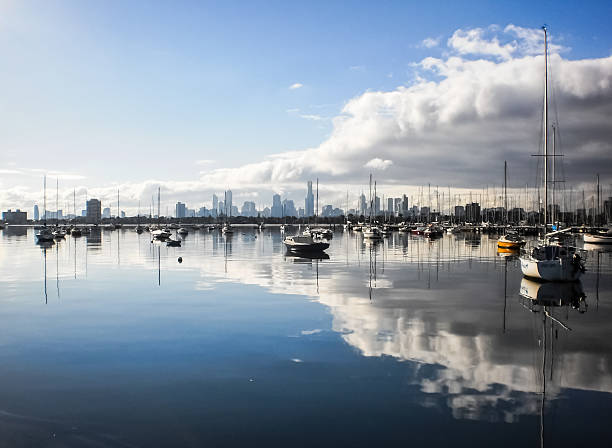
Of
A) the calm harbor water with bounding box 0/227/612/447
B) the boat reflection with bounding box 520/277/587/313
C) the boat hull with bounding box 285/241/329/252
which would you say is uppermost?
the boat hull with bounding box 285/241/329/252

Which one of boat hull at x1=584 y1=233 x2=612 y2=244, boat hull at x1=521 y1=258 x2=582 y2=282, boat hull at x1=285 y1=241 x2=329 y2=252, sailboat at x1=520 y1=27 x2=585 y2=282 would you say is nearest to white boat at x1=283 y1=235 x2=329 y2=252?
boat hull at x1=285 y1=241 x2=329 y2=252

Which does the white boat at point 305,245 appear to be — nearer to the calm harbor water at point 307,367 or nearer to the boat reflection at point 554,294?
the boat reflection at point 554,294

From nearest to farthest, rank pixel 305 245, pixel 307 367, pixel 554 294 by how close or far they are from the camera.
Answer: pixel 307 367
pixel 554 294
pixel 305 245

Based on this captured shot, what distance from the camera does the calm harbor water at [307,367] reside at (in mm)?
12820

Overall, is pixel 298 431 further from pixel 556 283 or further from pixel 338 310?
pixel 556 283

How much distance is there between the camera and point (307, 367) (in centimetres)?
1830

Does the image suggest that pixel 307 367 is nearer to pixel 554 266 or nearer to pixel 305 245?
pixel 554 266

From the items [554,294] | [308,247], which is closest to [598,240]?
[308,247]

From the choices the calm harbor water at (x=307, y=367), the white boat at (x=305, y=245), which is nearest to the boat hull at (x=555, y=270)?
the calm harbor water at (x=307, y=367)

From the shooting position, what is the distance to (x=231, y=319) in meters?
27.6

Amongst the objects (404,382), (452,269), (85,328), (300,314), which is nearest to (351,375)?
(404,382)

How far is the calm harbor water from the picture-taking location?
42.1 ft

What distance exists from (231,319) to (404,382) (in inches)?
528

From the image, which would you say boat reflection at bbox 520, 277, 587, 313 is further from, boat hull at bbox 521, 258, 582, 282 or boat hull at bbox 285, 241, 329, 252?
boat hull at bbox 285, 241, 329, 252
